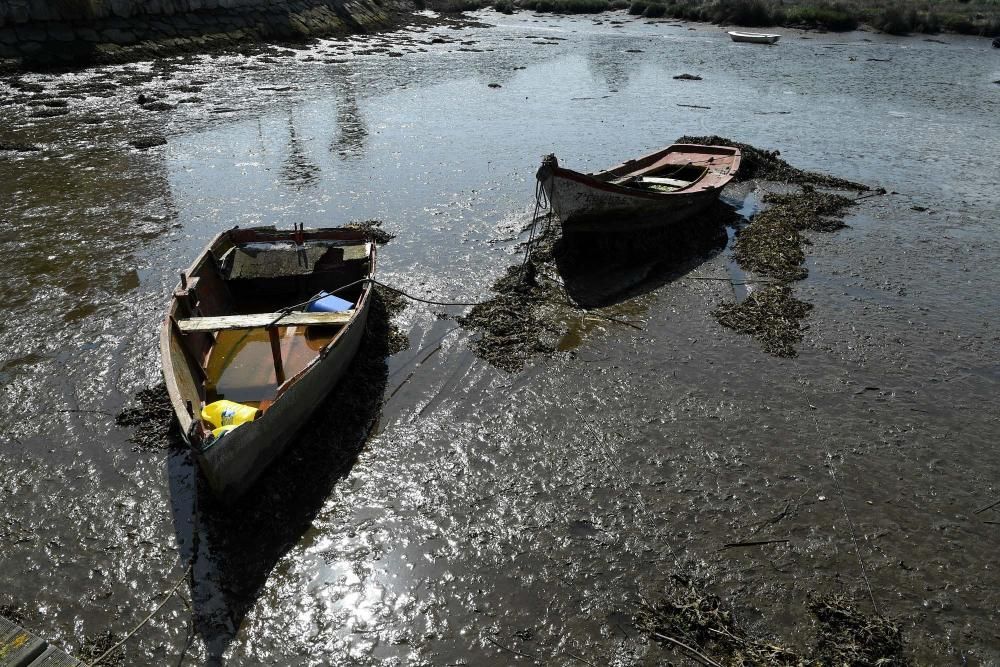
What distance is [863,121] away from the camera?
2561 centimetres

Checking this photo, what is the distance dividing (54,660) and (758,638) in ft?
18.6

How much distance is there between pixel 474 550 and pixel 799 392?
548 centimetres

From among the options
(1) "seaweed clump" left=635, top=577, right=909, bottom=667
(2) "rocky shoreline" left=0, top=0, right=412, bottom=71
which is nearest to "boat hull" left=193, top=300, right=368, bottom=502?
(1) "seaweed clump" left=635, top=577, right=909, bottom=667

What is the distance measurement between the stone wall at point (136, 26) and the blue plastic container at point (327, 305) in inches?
1036

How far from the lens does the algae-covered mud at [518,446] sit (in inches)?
226

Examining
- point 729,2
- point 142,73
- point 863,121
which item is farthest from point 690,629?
point 729,2

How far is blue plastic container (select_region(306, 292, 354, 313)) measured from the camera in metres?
8.88

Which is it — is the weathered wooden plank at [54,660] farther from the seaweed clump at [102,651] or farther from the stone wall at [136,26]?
the stone wall at [136,26]

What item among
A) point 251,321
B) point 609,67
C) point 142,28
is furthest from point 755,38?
point 251,321

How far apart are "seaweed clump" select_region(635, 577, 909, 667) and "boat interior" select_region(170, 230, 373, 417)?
14.8ft

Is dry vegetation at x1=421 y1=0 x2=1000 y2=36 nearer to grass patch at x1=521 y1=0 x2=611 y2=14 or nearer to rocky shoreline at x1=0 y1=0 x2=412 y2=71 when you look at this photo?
grass patch at x1=521 y1=0 x2=611 y2=14

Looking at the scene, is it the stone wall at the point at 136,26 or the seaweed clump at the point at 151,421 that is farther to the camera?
the stone wall at the point at 136,26

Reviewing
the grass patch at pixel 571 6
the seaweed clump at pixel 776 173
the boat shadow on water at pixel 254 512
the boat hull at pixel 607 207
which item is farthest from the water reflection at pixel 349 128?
the grass patch at pixel 571 6

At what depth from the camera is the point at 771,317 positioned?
10938 mm
